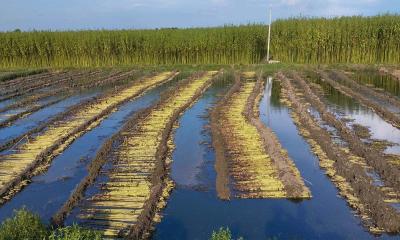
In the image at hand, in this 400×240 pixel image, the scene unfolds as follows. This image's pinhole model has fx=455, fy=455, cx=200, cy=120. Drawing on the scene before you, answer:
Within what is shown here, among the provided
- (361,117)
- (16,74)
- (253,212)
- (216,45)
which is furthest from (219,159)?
(216,45)

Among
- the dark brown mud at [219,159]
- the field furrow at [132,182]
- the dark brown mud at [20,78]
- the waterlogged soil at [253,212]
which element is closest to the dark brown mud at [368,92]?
the dark brown mud at [219,159]

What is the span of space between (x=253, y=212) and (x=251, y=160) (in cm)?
200

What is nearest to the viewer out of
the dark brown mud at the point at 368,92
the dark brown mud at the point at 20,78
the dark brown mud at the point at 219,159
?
the dark brown mud at the point at 219,159

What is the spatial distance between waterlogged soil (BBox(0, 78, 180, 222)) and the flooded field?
0.09ft

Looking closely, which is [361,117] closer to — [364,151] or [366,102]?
[366,102]

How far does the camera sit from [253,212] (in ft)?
20.6

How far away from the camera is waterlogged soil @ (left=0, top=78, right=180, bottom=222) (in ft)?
22.0

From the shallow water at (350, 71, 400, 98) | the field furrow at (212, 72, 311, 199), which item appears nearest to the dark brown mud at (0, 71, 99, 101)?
the field furrow at (212, 72, 311, 199)

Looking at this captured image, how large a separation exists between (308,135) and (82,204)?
5323mm

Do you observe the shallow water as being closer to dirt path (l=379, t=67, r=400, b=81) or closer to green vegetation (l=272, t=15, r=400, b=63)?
dirt path (l=379, t=67, r=400, b=81)

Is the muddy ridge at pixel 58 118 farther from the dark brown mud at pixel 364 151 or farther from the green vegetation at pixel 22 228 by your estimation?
the dark brown mud at pixel 364 151

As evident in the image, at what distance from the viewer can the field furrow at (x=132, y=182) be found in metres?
6.03

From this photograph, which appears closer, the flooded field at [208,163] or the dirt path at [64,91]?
the flooded field at [208,163]

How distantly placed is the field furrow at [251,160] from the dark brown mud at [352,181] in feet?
2.12
